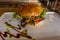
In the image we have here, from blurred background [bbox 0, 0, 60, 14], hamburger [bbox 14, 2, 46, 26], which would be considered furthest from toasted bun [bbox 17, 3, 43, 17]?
blurred background [bbox 0, 0, 60, 14]

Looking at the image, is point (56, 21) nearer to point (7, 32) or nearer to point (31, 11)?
point (31, 11)

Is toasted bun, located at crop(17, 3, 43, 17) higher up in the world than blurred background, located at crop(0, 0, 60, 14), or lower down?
higher up

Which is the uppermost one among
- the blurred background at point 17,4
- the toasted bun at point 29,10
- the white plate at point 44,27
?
the toasted bun at point 29,10

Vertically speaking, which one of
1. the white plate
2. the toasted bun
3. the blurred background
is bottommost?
the white plate

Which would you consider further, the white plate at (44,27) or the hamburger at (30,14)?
the hamburger at (30,14)

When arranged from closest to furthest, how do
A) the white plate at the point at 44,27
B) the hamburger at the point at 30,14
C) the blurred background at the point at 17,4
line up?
the white plate at the point at 44,27
the hamburger at the point at 30,14
the blurred background at the point at 17,4

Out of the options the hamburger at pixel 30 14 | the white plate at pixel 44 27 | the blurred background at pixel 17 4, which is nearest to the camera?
the white plate at pixel 44 27

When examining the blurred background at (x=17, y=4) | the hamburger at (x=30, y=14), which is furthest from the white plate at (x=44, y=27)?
the blurred background at (x=17, y=4)

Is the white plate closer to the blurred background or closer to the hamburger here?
the hamburger

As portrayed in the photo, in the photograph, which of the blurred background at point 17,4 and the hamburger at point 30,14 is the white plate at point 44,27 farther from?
the blurred background at point 17,4

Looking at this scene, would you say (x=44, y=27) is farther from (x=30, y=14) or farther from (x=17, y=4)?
(x=17, y=4)
